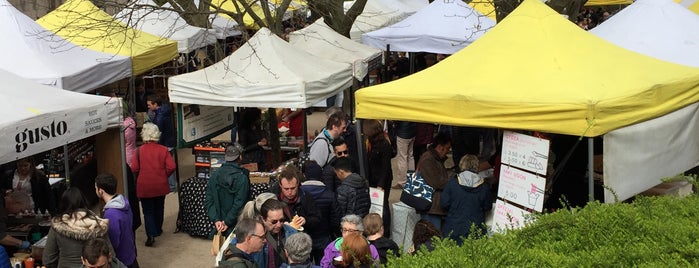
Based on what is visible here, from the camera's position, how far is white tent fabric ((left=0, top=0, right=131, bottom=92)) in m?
11.0

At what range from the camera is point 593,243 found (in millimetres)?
4863

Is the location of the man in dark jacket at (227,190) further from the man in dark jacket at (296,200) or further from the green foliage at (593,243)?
the green foliage at (593,243)

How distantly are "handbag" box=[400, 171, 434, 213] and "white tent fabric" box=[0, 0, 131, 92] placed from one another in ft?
16.1

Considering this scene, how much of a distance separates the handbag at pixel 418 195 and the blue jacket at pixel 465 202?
Result: 26 centimetres

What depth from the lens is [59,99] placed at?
858cm

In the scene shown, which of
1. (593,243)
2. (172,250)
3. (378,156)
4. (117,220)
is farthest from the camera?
(378,156)

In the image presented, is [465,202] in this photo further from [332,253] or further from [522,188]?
[332,253]

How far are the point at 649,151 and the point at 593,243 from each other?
11.1ft

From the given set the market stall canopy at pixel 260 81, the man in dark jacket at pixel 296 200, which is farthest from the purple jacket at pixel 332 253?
the market stall canopy at pixel 260 81

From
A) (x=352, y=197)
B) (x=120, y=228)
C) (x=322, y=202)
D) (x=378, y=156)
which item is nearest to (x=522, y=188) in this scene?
(x=352, y=197)

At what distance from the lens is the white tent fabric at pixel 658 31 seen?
36.8ft

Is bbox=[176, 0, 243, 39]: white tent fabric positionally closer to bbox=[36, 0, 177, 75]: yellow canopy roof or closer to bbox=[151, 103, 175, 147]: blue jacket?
bbox=[36, 0, 177, 75]: yellow canopy roof

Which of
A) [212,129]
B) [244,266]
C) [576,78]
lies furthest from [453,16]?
[244,266]

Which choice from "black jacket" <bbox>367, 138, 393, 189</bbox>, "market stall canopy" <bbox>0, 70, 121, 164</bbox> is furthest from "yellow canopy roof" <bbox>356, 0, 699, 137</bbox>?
"market stall canopy" <bbox>0, 70, 121, 164</bbox>
